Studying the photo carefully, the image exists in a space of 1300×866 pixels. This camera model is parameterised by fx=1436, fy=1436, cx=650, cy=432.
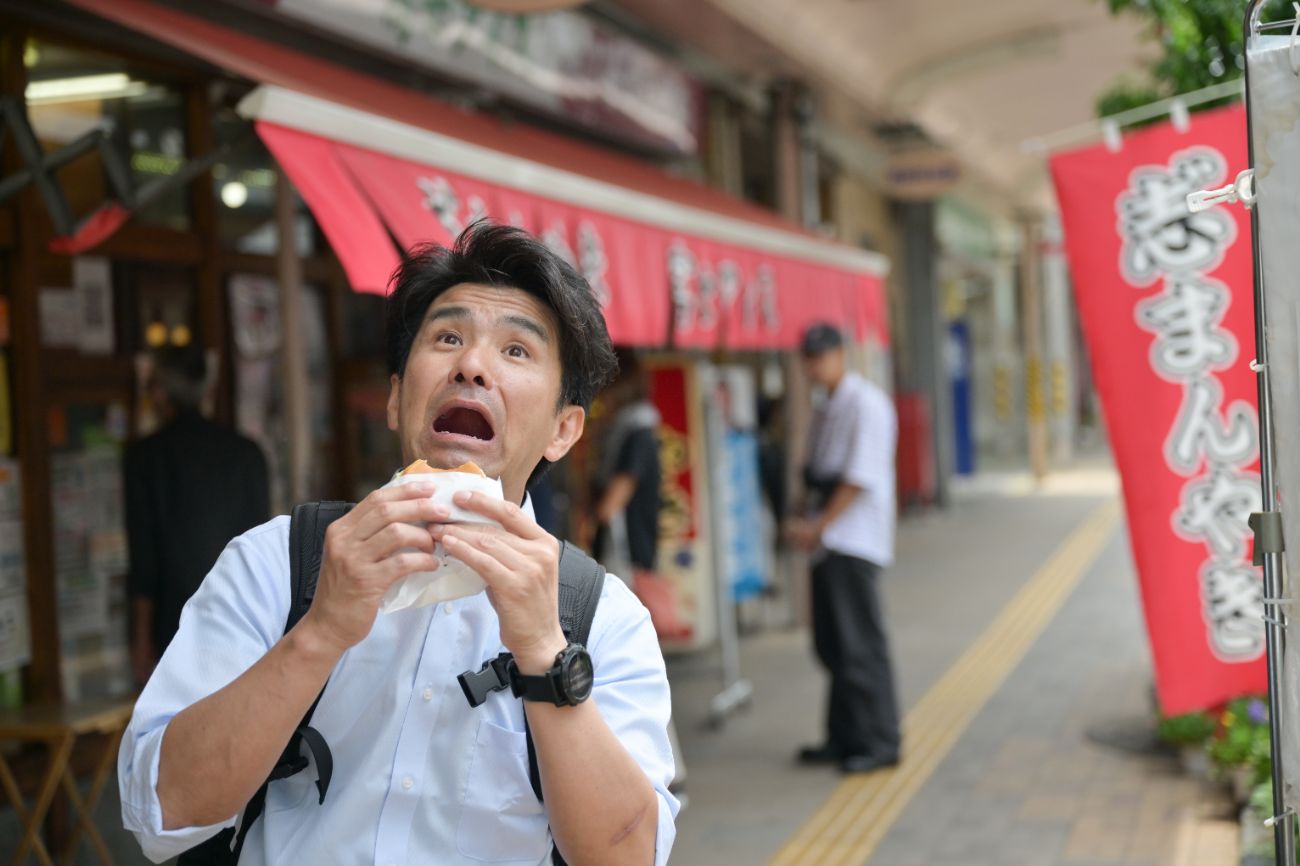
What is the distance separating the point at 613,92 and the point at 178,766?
822 cm

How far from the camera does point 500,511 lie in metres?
1.63

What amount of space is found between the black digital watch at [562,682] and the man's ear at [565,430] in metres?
0.44

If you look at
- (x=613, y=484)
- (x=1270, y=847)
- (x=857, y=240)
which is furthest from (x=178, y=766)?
(x=857, y=240)

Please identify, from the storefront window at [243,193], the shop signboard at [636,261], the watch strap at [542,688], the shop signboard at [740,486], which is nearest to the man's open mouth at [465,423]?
the watch strap at [542,688]

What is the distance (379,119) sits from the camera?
451cm

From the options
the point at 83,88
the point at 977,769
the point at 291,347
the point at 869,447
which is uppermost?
the point at 83,88

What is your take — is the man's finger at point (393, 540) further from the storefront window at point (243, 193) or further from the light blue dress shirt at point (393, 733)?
the storefront window at point (243, 193)

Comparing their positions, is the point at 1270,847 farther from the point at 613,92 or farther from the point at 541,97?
the point at 613,92

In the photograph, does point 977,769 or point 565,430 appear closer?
point 565,430

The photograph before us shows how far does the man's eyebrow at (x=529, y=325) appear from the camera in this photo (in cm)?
199

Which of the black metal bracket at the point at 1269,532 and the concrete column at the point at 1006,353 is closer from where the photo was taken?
the black metal bracket at the point at 1269,532

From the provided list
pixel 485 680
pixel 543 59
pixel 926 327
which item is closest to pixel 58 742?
pixel 485 680

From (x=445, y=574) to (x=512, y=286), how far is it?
0.52m

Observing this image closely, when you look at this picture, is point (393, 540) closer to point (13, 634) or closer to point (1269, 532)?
point (1269, 532)
